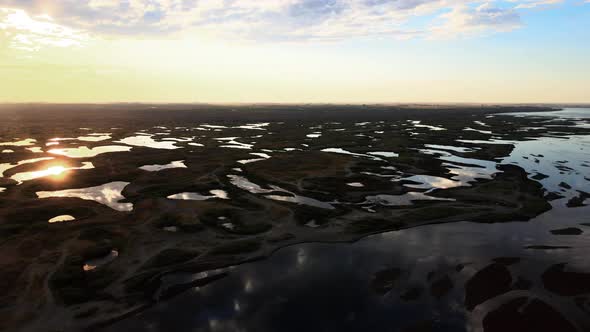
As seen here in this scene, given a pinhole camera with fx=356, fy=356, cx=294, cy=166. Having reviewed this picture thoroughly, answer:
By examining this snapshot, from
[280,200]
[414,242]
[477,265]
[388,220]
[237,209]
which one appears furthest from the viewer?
[280,200]

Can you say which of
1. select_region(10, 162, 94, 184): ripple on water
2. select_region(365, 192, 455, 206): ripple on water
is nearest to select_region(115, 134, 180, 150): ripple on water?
select_region(10, 162, 94, 184): ripple on water

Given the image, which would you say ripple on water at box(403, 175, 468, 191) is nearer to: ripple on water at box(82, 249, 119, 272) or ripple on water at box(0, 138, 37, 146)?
ripple on water at box(82, 249, 119, 272)

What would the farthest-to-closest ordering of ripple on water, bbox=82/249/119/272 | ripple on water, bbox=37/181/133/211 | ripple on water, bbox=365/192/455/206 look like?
1. ripple on water, bbox=365/192/455/206
2. ripple on water, bbox=37/181/133/211
3. ripple on water, bbox=82/249/119/272

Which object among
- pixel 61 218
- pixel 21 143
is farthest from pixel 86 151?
pixel 61 218

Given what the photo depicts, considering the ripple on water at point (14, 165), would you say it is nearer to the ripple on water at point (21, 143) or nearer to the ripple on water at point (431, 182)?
the ripple on water at point (21, 143)

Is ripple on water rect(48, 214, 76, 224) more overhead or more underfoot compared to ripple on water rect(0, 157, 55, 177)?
more underfoot

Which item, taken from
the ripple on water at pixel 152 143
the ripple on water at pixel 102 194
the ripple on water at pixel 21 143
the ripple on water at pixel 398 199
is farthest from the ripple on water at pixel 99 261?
the ripple on water at pixel 21 143

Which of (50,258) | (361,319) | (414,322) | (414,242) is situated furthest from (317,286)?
(50,258)

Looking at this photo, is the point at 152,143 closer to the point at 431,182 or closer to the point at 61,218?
the point at 61,218

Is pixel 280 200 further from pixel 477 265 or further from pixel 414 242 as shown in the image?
pixel 477 265
